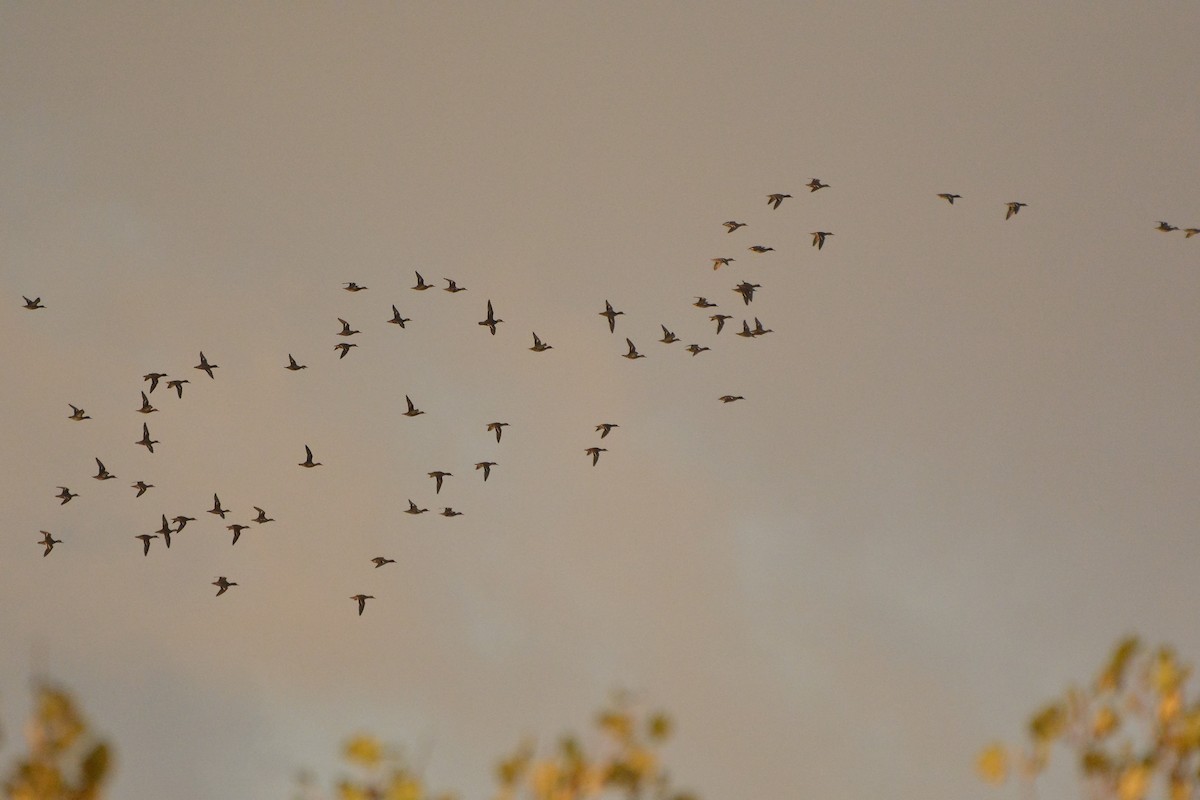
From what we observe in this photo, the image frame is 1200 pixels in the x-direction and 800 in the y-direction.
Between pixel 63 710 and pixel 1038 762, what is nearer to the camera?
pixel 63 710

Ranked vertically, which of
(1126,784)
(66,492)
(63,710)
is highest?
(63,710)

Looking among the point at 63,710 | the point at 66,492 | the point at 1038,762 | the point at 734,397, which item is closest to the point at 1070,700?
the point at 1038,762

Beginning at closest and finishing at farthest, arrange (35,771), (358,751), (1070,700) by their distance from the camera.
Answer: (35,771) < (358,751) < (1070,700)

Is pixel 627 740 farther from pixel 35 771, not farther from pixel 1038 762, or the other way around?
pixel 35 771

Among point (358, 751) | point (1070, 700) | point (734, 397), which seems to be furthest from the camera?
point (734, 397)

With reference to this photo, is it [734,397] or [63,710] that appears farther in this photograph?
[734,397]

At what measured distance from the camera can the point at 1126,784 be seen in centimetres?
1623

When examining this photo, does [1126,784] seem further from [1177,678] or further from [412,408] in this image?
[412,408]

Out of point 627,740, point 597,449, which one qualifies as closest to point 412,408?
point 597,449

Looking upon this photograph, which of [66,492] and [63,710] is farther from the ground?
[63,710]

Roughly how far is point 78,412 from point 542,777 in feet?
Result: 292

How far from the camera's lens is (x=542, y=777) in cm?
1602

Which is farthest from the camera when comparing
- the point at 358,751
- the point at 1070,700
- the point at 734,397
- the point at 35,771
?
the point at 734,397

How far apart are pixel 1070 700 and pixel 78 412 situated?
297 ft
